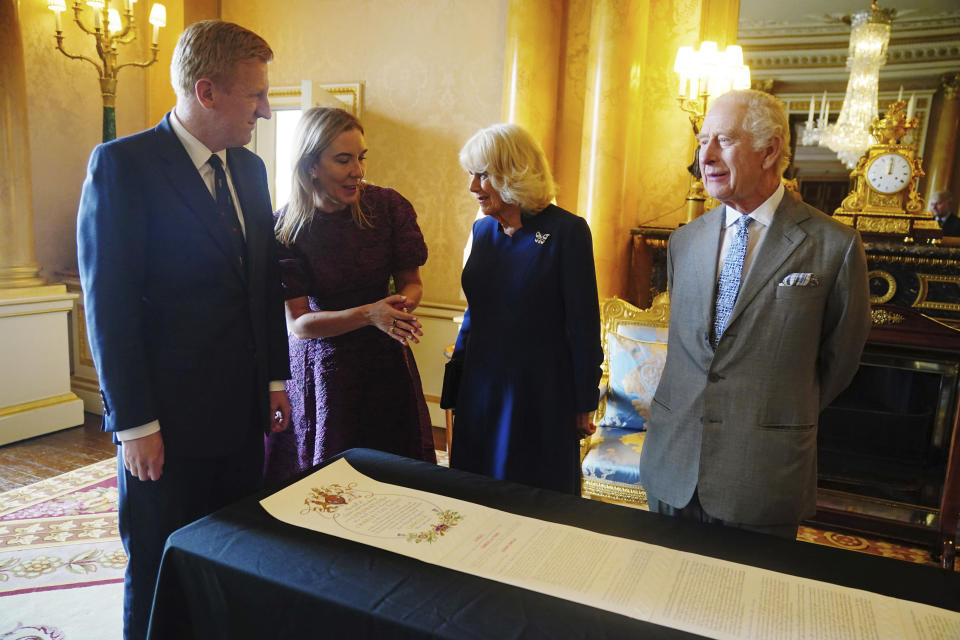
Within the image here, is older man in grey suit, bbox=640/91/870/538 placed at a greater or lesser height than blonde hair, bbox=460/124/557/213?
lesser

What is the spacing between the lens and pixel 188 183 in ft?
4.87

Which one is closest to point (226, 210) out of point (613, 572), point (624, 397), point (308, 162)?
point (308, 162)

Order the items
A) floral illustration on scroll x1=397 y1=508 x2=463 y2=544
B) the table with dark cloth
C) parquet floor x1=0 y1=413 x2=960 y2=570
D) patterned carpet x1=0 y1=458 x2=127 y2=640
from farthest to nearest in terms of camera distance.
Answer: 1. parquet floor x1=0 y1=413 x2=960 y2=570
2. patterned carpet x1=0 y1=458 x2=127 y2=640
3. floral illustration on scroll x1=397 y1=508 x2=463 y2=544
4. the table with dark cloth

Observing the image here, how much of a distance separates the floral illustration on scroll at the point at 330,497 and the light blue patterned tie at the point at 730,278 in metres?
0.87

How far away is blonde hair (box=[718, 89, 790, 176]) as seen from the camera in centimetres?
142

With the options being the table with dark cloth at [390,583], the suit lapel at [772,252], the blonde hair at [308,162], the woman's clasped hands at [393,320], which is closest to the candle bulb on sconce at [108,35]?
the blonde hair at [308,162]

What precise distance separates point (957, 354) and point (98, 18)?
198 inches

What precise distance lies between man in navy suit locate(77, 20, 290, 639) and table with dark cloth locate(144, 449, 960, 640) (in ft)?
1.01

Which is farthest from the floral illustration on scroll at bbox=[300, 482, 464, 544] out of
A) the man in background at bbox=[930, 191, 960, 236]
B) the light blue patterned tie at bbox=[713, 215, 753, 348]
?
the man in background at bbox=[930, 191, 960, 236]

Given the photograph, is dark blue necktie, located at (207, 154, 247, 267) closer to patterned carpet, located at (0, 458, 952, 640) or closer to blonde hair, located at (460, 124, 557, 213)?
blonde hair, located at (460, 124, 557, 213)

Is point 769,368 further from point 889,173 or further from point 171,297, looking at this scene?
point 889,173

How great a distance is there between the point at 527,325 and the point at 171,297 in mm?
923

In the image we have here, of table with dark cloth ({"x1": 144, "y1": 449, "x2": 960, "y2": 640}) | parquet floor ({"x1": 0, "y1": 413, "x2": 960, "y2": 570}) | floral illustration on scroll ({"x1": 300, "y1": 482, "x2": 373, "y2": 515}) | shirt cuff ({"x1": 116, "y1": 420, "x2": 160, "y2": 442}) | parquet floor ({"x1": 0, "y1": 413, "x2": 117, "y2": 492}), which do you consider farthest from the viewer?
parquet floor ({"x1": 0, "y1": 413, "x2": 117, "y2": 492})

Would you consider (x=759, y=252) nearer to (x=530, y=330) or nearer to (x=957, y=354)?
(x=530, y=330)
